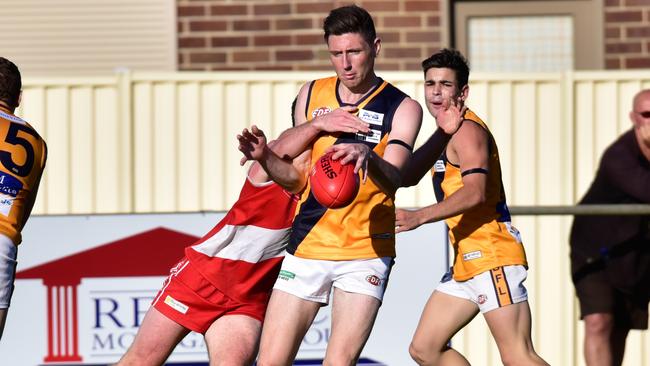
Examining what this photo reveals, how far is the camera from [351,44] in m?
5.96

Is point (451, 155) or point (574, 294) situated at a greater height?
point (451, 155)

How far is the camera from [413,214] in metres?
6.50

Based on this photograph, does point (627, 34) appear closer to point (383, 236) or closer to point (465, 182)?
point (465, 182)

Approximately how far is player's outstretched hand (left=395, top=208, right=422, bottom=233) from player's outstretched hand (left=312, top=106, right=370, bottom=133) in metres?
0.75

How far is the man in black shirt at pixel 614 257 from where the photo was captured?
316 inches

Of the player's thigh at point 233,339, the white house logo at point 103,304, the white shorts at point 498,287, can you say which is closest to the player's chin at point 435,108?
the white shorts at point 498,287

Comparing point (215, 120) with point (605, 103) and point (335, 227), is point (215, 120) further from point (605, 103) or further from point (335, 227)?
point (335, 227)

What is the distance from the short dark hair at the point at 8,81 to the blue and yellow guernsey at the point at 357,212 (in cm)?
162

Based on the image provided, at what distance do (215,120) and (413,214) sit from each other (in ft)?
10.3

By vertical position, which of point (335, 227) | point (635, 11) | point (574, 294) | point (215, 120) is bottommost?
point (574, 294)

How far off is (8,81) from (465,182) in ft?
7.90

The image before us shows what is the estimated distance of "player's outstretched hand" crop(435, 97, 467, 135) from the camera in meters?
6.70

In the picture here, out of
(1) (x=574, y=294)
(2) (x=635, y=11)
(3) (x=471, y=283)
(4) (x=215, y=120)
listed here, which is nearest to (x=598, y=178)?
(1) (x=574, y=294)

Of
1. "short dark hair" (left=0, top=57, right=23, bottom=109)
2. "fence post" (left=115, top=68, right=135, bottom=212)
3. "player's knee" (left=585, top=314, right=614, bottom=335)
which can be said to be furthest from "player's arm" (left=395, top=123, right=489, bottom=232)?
"fence post" (left=115, top=68, right=135, bottom=212)
